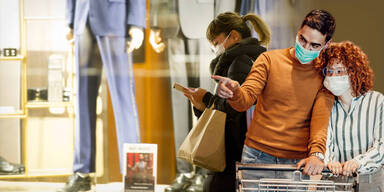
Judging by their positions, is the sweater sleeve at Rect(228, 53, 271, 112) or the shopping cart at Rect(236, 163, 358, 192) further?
the sweater sleeve at Rect(228, 53, 271, 112)

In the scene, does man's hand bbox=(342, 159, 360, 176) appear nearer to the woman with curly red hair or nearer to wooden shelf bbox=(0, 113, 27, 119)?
the woman with curly red hair

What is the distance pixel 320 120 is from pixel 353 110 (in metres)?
0.15

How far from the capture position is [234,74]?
247cm

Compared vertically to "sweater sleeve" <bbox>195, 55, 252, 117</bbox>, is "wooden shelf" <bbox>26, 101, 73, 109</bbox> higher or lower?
lower

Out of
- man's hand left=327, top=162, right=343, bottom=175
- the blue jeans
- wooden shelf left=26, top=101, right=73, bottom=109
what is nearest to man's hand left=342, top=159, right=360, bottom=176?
man's hand left=327, top=162, right=343, bottom=175

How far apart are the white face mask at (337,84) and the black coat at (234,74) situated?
1.66 feet

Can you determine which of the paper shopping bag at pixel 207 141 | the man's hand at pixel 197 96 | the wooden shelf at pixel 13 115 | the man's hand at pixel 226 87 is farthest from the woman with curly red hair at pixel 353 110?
the wooden shelf at pixel 13 115

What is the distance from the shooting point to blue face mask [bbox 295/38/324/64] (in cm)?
204

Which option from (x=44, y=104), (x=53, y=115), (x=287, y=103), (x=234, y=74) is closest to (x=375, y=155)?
(x=287, y=103)

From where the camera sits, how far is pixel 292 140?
2.14 meters

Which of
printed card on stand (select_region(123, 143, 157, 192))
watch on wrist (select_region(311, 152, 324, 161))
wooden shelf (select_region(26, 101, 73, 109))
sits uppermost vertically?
wooden shelf (select_region(26, 101, 73, 109))

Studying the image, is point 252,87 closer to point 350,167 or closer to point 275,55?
point 275,55

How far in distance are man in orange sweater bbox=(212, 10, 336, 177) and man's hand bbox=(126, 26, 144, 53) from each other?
1.84 m

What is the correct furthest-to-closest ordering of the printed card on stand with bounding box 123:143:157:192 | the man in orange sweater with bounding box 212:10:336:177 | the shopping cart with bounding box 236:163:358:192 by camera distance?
the printed card on stand with bounding box 123:143:157:192, the man in orange sweater with bounding box 212:10:336:177, the shopping cart with bounding box 236:163:358:192
